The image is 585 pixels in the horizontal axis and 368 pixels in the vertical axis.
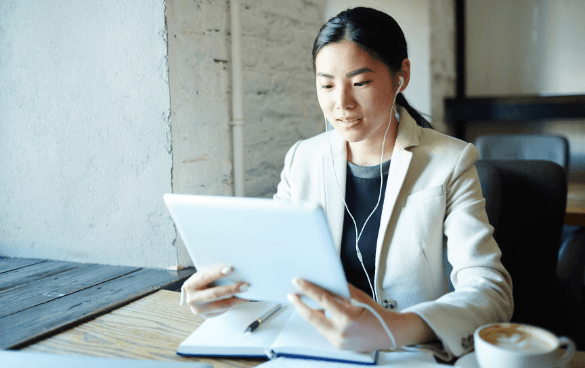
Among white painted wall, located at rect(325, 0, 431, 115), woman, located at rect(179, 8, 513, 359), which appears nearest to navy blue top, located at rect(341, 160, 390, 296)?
woman, located at rect(179, 8, 513, 359)

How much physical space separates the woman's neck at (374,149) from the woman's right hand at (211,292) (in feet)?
1.88

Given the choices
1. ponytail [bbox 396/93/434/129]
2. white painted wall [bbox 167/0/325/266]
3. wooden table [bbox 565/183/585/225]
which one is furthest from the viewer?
white painted wall [bbox 167/0/325/266]

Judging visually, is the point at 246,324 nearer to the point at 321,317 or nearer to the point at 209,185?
the point at 321,317

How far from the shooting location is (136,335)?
972mm

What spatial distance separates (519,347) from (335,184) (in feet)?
2.47

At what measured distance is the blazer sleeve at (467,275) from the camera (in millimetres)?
875

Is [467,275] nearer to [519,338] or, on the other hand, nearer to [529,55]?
[519,338]

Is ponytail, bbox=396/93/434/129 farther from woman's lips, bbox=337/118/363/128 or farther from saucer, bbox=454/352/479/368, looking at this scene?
saucer, bbox=454/352/479/368

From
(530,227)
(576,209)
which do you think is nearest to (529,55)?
(576,209)

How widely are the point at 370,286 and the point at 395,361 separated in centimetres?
48

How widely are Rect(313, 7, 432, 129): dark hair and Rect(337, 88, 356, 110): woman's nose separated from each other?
12cm

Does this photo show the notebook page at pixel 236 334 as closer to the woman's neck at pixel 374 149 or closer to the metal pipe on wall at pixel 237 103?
the woman's neck at pixel 374 149

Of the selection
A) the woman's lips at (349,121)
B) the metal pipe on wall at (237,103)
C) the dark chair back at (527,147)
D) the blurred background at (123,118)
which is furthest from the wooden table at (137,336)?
the dark chair back at (527,147)

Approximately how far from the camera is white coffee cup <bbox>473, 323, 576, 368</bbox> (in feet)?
2.15
